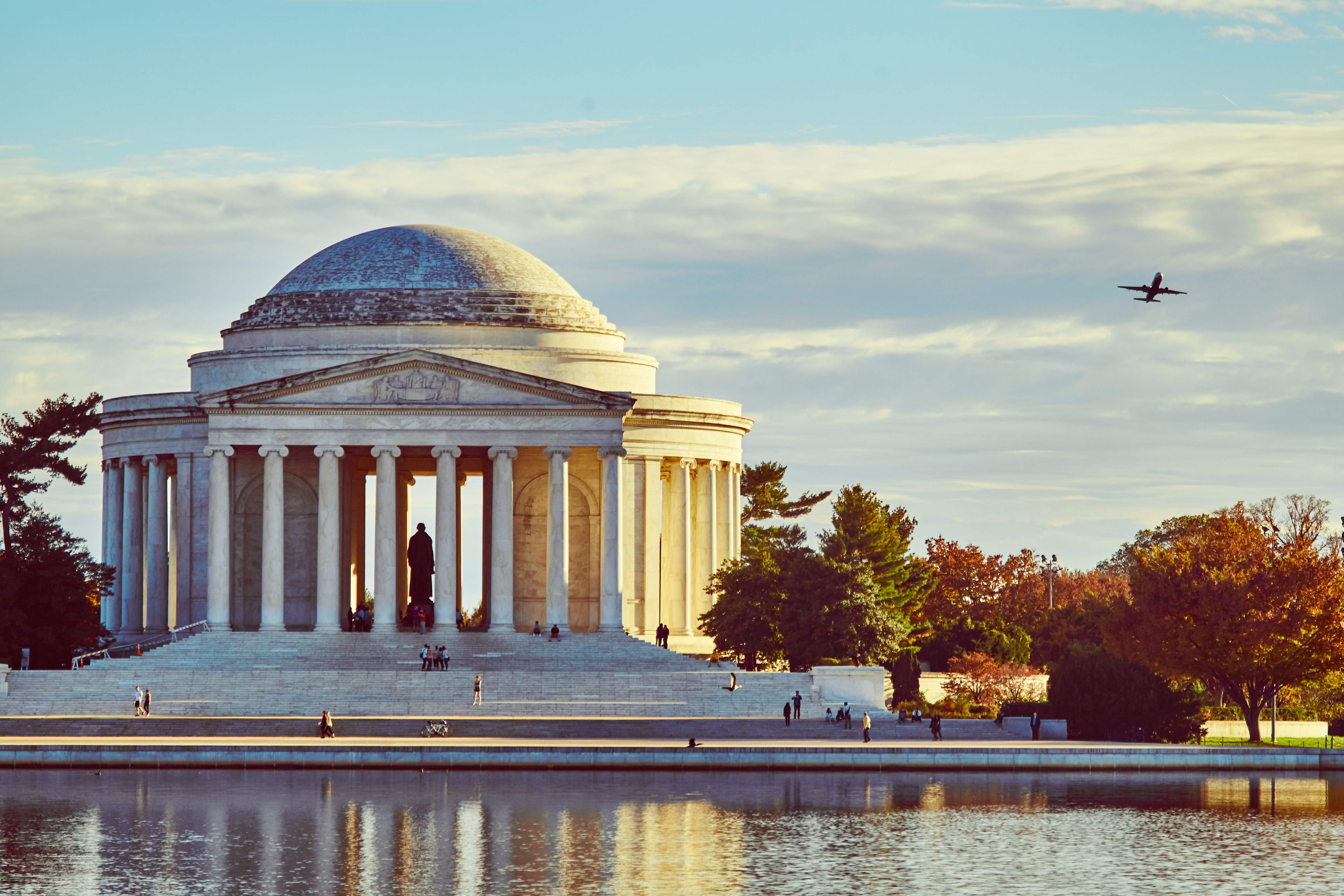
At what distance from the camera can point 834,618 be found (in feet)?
275

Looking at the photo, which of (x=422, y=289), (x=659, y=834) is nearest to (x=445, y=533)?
(x=422, y=289)

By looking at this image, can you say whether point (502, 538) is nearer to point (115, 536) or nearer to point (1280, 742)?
point (115, 536)

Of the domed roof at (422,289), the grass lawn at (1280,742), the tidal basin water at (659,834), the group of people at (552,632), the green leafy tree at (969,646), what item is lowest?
the grass lawn at (1280,742)

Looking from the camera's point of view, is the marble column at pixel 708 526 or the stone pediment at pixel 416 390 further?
the marble column at pixel 708 526

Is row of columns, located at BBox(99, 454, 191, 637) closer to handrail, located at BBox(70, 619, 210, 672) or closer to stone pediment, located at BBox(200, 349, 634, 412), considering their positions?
handrail, located at BBox(70, 619, 210, 672)

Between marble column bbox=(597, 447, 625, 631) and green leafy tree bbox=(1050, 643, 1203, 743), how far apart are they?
21716mm

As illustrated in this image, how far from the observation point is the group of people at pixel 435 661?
78.8 metres

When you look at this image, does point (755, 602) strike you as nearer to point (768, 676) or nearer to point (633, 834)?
point (768, 676)

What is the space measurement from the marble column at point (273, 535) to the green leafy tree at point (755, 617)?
19065 millimetres

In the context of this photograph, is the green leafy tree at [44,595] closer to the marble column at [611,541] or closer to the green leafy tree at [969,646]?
the marble column at [611,541]

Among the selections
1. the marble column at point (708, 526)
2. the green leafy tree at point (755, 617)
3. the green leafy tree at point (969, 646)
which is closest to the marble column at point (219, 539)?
the green leafy tree at point (755, 617)

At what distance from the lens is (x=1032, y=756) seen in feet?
196

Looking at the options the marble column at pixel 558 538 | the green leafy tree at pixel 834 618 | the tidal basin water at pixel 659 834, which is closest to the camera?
the tidal basin water at pixel 659 834

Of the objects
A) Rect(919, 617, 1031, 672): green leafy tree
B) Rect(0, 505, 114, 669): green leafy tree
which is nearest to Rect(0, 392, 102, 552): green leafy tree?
Rect(0, 505, 114, 669): green leafy tree
